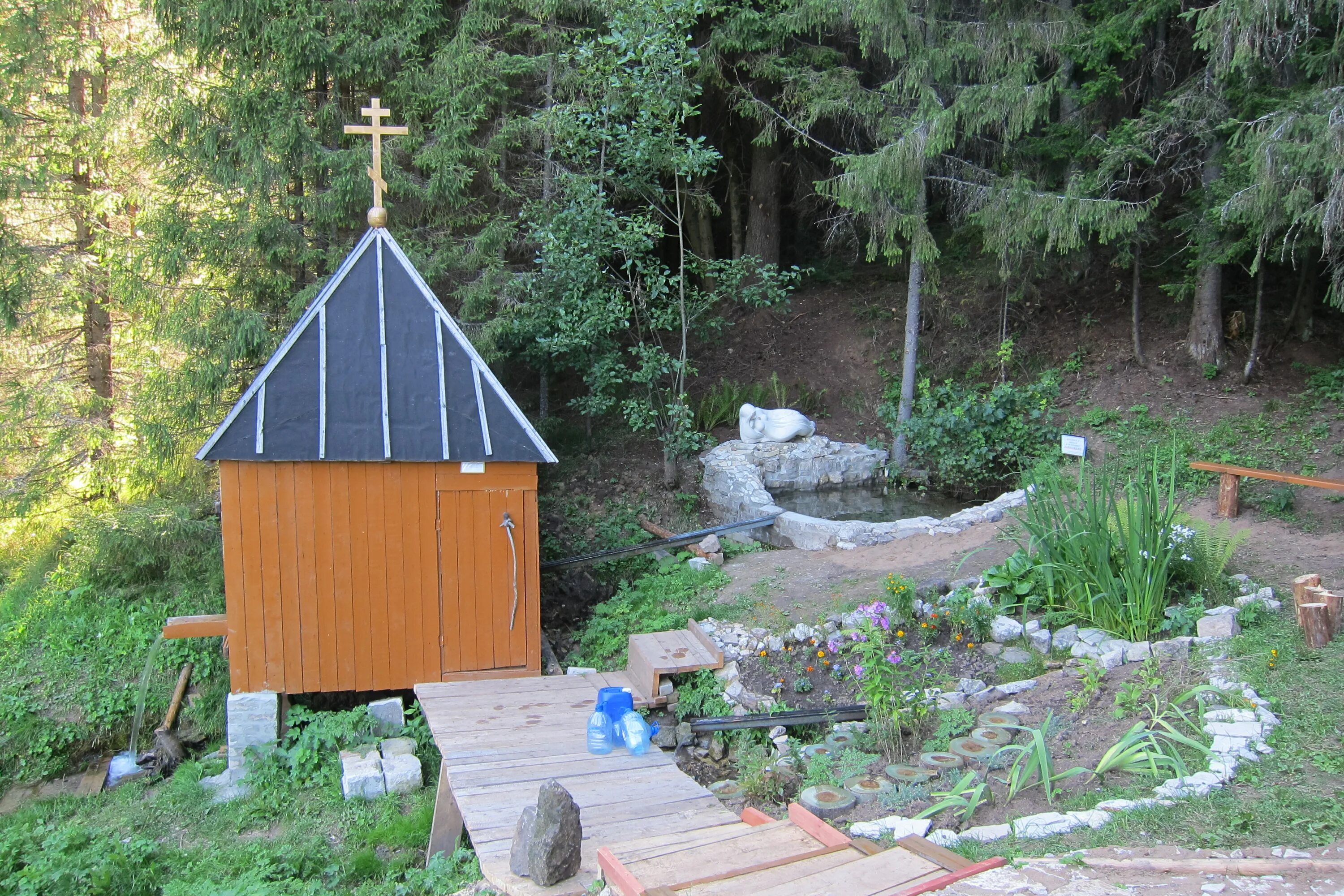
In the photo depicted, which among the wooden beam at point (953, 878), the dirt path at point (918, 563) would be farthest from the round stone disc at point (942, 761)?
the dirt path at point (918, 563)

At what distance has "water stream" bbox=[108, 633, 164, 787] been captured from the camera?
24.2 feet

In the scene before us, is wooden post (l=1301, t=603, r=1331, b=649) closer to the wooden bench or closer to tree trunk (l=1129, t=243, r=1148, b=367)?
the wooden bench

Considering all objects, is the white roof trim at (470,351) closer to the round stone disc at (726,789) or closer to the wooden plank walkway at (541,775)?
the wooden plank walkway at (541,775)

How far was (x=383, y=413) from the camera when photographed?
6.68m

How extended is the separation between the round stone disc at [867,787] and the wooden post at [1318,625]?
2615 mm

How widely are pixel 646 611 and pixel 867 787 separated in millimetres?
3713

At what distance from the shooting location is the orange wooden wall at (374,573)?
6.48 metres

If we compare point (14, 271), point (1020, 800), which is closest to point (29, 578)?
point (14, 271)

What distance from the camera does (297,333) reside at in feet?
22.2

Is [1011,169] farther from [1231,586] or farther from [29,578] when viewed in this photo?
[29,578]

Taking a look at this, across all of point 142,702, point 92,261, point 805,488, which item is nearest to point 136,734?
point 142,702

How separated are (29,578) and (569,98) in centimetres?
772

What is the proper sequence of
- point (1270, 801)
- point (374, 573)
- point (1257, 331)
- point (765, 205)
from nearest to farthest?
point (1270, 801) → point (374, 573) → point (1257, 331) → point (765, 205)

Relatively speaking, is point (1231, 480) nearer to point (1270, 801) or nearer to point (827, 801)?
point (1270, 801)
